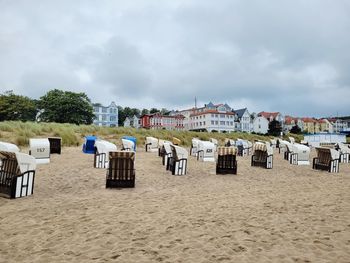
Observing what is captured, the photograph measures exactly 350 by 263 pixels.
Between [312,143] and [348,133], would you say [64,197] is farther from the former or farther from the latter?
[348,133]

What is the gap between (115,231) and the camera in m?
5.07

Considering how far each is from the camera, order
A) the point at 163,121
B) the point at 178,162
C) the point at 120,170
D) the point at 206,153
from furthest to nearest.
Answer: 1. the point at 163,121
2. the point at 206,153
3. the point at 178,162
4. the point at 120,170

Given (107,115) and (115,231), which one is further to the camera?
(107,115)

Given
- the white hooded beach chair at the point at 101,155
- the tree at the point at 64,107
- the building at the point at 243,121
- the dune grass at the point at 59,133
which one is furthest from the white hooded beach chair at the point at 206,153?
the building at the point at 243,121

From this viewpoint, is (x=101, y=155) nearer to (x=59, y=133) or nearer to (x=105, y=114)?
(x=59, y=133)

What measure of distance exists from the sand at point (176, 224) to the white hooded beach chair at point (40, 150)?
493cm

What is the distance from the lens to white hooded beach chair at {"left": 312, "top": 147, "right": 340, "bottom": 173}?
15297 mm

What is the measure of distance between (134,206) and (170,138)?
28.1 meters

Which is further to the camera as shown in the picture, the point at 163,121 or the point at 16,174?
the point at 163,121

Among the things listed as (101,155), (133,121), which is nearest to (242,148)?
(101,155)

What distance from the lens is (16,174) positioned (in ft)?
25.4

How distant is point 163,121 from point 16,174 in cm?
8910

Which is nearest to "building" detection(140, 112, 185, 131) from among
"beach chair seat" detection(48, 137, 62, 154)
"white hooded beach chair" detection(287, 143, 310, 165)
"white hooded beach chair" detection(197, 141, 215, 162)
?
"white hooded beach chair" detection(197, 141, 215, 162)

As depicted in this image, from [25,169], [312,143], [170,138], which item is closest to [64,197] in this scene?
[25,169]
